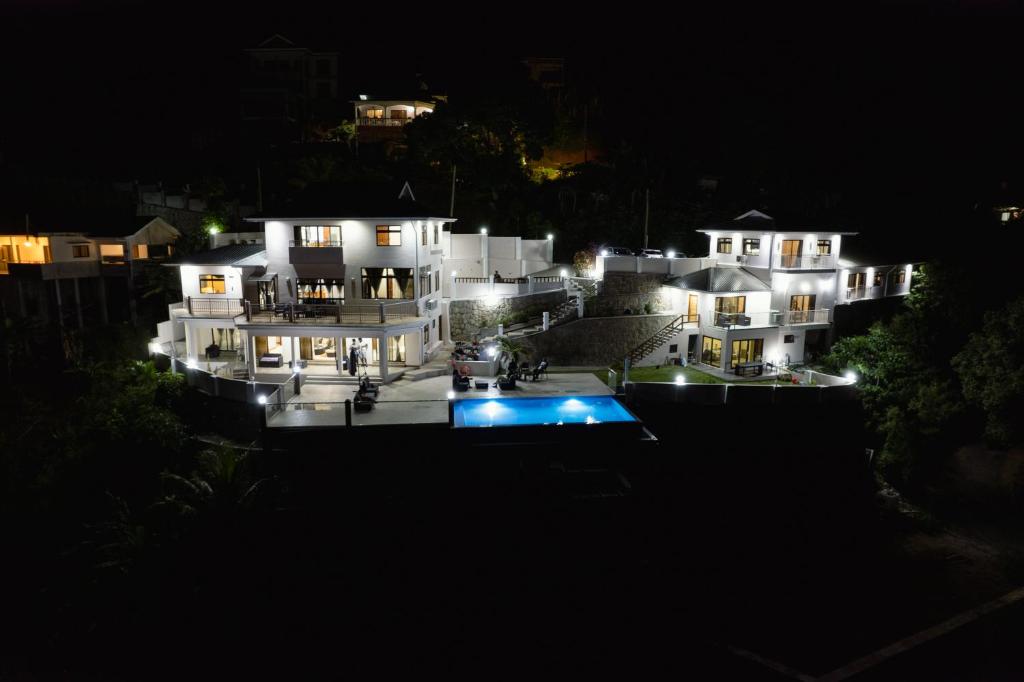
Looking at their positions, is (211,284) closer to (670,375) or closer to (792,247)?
(670,375)

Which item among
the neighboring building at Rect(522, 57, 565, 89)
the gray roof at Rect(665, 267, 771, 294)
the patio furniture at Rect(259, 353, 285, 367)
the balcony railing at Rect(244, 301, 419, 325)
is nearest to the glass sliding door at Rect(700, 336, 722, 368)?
the gray roof at Rect(665, 267, 771, 294)

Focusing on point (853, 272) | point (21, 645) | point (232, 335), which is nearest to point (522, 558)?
point (21, 645)

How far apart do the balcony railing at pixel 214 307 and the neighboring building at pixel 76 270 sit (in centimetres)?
807

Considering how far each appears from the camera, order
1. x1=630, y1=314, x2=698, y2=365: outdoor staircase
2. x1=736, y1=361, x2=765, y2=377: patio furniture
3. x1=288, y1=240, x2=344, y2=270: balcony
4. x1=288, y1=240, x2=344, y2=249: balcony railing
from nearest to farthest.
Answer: x1=288, y1=240, x2=344, y2=270: balcony, x1=288, y1=240, x2=344, y2=249: balcony railing, x1=736, y1=361, x2=765, y2=377: patio furniture, x1=630, y1=314, x2=698, y2=365: outdoor staircase

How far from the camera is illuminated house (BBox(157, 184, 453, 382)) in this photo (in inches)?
948

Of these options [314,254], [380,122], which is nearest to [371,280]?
[314,254]

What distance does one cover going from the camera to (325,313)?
2417 cm

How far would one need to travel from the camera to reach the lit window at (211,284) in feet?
87.0

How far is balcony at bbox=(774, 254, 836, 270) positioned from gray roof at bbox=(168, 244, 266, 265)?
24716mm

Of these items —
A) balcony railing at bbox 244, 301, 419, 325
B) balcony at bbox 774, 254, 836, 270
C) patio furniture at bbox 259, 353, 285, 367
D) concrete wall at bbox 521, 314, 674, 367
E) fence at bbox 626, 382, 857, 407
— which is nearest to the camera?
fence at bbox 626, 382, 857, 407

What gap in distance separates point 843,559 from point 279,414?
62.8 ft

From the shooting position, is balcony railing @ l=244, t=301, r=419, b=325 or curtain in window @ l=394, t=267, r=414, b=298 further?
curtain in window @ l=394, t=267, r=414, b=298

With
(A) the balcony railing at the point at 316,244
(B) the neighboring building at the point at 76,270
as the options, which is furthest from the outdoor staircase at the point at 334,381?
(B) the neighboring building at the point at 76,270

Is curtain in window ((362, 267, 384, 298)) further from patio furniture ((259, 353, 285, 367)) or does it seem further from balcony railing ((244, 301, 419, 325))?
patio furniture ((259, 353, 285, 367))
